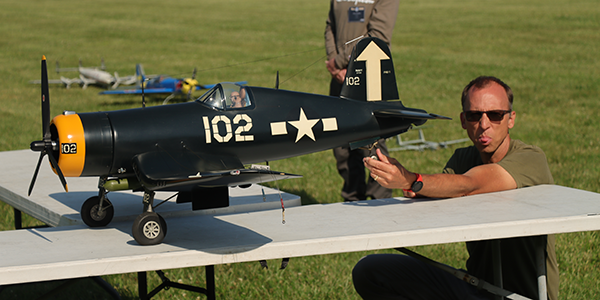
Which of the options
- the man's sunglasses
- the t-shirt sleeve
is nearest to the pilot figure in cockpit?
the man's sunglasses

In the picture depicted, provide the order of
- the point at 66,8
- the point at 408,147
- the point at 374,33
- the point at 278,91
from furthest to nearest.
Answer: the point at 66,8, the point at 408,147, the point at 374,33, the point at 278,91

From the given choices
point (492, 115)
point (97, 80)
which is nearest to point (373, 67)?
point (492, 115)

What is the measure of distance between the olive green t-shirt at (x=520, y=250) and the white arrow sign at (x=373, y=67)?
710 millimetres

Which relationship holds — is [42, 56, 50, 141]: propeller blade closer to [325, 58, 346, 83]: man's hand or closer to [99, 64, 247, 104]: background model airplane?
[325, 58, 346, 83]: man's hand

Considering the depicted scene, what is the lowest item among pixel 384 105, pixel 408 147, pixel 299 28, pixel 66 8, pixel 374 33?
pixel 408 147

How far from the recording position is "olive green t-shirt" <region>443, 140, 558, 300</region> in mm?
3109

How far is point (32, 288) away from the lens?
4.92 meters

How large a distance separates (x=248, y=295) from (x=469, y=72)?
51.8ft

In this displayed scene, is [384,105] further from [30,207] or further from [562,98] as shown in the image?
[562,98]

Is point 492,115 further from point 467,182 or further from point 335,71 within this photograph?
point 335,71

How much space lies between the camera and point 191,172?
2.86 m

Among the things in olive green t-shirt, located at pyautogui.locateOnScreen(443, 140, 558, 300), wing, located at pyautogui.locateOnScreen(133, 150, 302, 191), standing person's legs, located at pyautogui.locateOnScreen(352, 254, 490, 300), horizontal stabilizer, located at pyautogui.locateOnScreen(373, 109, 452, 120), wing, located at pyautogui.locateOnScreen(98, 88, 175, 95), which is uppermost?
wing, located at pyautogui.locateOnScreen(98, 88, 175, 95)

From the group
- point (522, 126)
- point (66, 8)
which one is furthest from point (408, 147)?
point (66, 8)

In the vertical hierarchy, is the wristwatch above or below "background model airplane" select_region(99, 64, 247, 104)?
below
